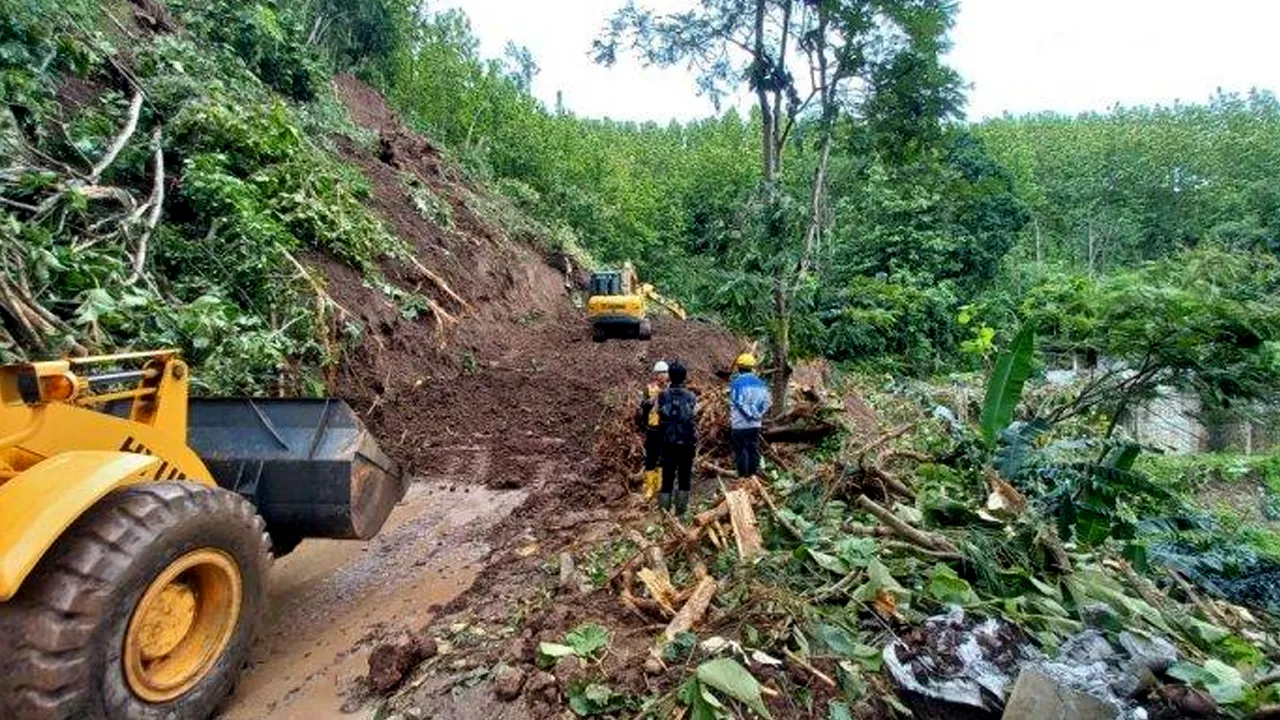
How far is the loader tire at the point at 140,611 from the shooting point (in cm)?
295

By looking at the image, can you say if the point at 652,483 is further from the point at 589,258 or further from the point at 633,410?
the point at 589,258

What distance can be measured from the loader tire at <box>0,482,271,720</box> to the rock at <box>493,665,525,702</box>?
55.0 inches

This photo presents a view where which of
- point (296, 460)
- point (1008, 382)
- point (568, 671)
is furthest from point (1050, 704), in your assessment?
point (296, 460)

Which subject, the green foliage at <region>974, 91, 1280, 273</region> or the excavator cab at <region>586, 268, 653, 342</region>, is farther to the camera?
the green foliage at <region>974, 91, 1280, 273</region>

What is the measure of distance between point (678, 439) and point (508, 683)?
348 cm

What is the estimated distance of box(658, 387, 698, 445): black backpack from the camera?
7094mm

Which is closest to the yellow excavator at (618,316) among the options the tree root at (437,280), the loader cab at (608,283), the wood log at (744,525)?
the loader cab at (608,283)

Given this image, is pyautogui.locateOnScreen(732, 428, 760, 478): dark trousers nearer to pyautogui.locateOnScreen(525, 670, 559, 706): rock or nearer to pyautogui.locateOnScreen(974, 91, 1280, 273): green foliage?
pyautogui.locateOnScreen(525, 670, 559, 706): rock

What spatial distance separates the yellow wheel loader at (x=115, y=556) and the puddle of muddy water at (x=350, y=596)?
1.85ft

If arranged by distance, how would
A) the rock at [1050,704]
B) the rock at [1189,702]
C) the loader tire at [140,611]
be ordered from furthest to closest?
1. the rock at [1189,702]
2. the rock at [1050,704]
3. the loader tire at [140,611]

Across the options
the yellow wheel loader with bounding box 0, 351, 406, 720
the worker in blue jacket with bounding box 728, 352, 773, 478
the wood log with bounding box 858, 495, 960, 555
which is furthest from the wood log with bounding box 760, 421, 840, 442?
the yellow wheel loader with bounding box 0, 351, 406, 720

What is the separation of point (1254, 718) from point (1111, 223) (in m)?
48.5

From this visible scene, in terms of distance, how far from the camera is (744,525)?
5637 millimetres

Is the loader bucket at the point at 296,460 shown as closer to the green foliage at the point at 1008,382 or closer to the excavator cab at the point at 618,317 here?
the green foliage at the point at 1008,382
